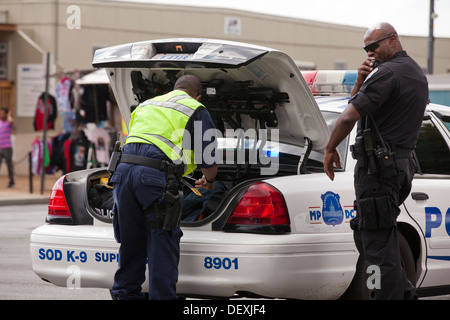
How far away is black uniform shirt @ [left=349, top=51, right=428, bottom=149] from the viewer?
5453 millimetres

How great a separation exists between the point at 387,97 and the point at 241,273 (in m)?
1.35

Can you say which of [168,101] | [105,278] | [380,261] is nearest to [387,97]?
[380,261]

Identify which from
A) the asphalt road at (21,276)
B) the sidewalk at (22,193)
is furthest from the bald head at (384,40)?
the sidewalk at (22,193)

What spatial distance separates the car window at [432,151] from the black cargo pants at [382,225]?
1.23 m

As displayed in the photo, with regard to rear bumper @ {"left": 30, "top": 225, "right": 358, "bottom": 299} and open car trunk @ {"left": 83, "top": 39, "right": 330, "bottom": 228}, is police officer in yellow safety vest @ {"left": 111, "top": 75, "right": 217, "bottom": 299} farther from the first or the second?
open car trunk @ {"left": 83, "top": 39, "right": 330, "bottom": 228}

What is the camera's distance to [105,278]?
592 centimetres

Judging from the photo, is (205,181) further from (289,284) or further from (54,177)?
(54,177)

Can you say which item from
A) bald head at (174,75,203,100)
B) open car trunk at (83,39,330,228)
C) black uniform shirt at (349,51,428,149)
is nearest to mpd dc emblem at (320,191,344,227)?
open car trunk at (83,39,330,228)

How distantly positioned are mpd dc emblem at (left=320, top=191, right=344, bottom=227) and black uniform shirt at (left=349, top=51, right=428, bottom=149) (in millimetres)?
489

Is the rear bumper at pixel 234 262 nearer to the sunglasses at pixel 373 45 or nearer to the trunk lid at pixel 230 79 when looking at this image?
the trunk lid at pixel 230 79

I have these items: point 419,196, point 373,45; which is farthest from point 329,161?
point 419,196

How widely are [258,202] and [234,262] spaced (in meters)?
0.43

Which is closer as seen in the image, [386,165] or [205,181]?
[386,165]

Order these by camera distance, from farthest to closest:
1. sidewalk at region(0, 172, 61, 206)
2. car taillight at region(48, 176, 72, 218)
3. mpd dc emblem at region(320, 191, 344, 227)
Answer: sidewalk at region(0, 172, 61, 206)
car taillight at region(48, 176, 72, 218)
mpd dc emblem at region(320, 191, 344, 227)
